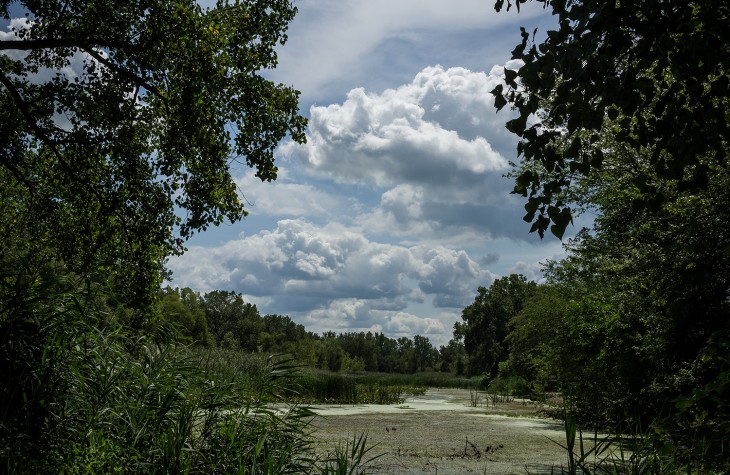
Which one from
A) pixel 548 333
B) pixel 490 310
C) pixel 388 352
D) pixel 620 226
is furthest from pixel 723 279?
pixel 388 352

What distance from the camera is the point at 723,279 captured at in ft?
26.2

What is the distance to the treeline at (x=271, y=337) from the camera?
53562 millimetres

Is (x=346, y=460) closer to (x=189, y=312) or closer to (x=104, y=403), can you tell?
(x=104, y=403)

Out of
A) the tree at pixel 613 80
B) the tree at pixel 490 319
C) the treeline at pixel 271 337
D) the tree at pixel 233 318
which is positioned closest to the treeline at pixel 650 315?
the tree at pixel 613 80

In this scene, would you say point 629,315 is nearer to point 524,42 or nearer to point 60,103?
point 524,42

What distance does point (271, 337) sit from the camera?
68.0 meters

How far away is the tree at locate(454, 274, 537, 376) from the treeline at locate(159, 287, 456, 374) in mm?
9028

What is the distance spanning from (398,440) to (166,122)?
6.06m

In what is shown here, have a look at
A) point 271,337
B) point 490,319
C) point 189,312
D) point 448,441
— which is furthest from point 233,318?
point 448,441

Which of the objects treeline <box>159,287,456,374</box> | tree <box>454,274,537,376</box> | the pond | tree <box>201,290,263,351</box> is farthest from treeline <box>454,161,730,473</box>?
tree <box>201,290,263,351</box>

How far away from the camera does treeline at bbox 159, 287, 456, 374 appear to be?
176 ft

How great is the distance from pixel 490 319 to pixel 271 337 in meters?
23.6

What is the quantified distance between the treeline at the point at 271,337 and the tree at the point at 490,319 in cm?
903

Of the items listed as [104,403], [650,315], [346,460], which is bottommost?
[346,460]
